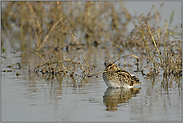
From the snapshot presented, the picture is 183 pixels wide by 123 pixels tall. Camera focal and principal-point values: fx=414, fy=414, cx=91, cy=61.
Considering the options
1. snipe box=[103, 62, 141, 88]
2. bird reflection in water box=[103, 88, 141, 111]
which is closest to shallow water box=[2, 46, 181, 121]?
bird reflection in water box=[103, 88, 141, 111]

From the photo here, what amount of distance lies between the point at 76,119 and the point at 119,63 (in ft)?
23.4

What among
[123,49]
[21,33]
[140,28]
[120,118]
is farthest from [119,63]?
[21,33]

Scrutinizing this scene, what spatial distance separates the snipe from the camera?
11.1m

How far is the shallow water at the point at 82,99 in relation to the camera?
808 cm

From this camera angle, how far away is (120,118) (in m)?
7.87

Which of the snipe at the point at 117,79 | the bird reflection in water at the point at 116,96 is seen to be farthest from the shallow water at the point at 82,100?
the snipe at the point at 117,79

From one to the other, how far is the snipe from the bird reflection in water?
0.52ft

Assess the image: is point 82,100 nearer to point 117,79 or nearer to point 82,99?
point 82,99

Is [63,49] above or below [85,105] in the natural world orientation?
above

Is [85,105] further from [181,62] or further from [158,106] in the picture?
[181,62]

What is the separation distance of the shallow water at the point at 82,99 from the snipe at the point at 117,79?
19 cm

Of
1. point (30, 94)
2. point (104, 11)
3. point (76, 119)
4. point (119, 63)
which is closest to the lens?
point (76, 119)

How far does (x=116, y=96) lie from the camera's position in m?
10.1

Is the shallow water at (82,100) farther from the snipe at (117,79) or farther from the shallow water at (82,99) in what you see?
the snipe at (117,79)
